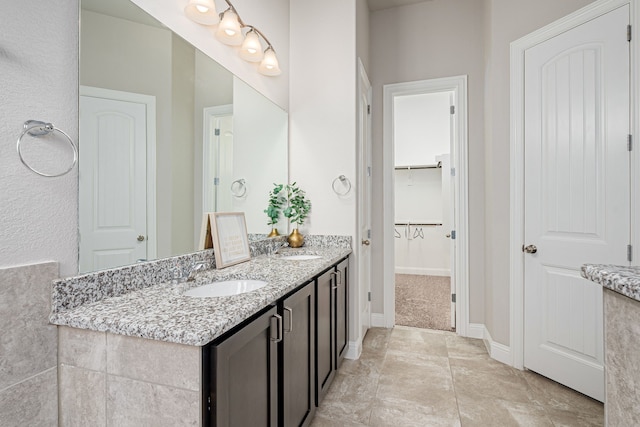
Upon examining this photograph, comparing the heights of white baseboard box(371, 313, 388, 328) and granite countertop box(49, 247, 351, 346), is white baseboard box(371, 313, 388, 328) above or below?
below

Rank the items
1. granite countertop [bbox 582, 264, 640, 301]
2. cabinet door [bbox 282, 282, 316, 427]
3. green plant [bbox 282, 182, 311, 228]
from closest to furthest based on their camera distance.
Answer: granite countertop [bbox 582, 264, 640, 301]
cabinet door [bbox 282, 282, 316, 427]
green plant [bbox 282, 182, 311, 228]

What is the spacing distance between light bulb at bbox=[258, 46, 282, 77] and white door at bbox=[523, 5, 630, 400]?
180 centimetres

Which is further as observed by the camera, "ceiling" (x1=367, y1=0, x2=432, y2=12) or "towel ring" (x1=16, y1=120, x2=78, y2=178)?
"ceiling" (x1=367, y1=0, x2=432, y2=12)

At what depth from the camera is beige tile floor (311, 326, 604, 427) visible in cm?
180

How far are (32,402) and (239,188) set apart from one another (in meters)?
1.39

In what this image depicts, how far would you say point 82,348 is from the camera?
956 mm

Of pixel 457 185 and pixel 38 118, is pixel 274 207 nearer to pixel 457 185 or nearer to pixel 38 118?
pixel 38 118

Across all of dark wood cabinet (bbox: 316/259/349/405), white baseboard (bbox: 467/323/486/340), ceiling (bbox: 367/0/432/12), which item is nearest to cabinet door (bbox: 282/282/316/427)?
dark wood cabinet (bbox: 316/259/349/405)

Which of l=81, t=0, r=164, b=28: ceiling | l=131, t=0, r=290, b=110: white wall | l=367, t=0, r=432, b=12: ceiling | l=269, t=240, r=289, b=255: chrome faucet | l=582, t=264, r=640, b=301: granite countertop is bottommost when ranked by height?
l=269, t=240, r=289, b=255: chrome faucet

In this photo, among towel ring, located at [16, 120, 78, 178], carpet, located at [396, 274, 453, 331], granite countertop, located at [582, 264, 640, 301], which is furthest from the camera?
carpet, located at [396, 274, 453, 331]

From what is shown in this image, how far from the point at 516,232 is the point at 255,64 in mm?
2212

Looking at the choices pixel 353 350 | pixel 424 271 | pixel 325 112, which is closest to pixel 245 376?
pixel 353 350

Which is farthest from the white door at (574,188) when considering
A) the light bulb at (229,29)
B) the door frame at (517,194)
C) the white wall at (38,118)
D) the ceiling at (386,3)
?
the white wall at (38,118)

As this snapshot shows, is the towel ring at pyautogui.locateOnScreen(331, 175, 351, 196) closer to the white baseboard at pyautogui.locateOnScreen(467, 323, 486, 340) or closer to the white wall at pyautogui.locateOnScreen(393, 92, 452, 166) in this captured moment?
the white baseboard at pyautogui.locateOnScreen(467, 323, 486, 340)
